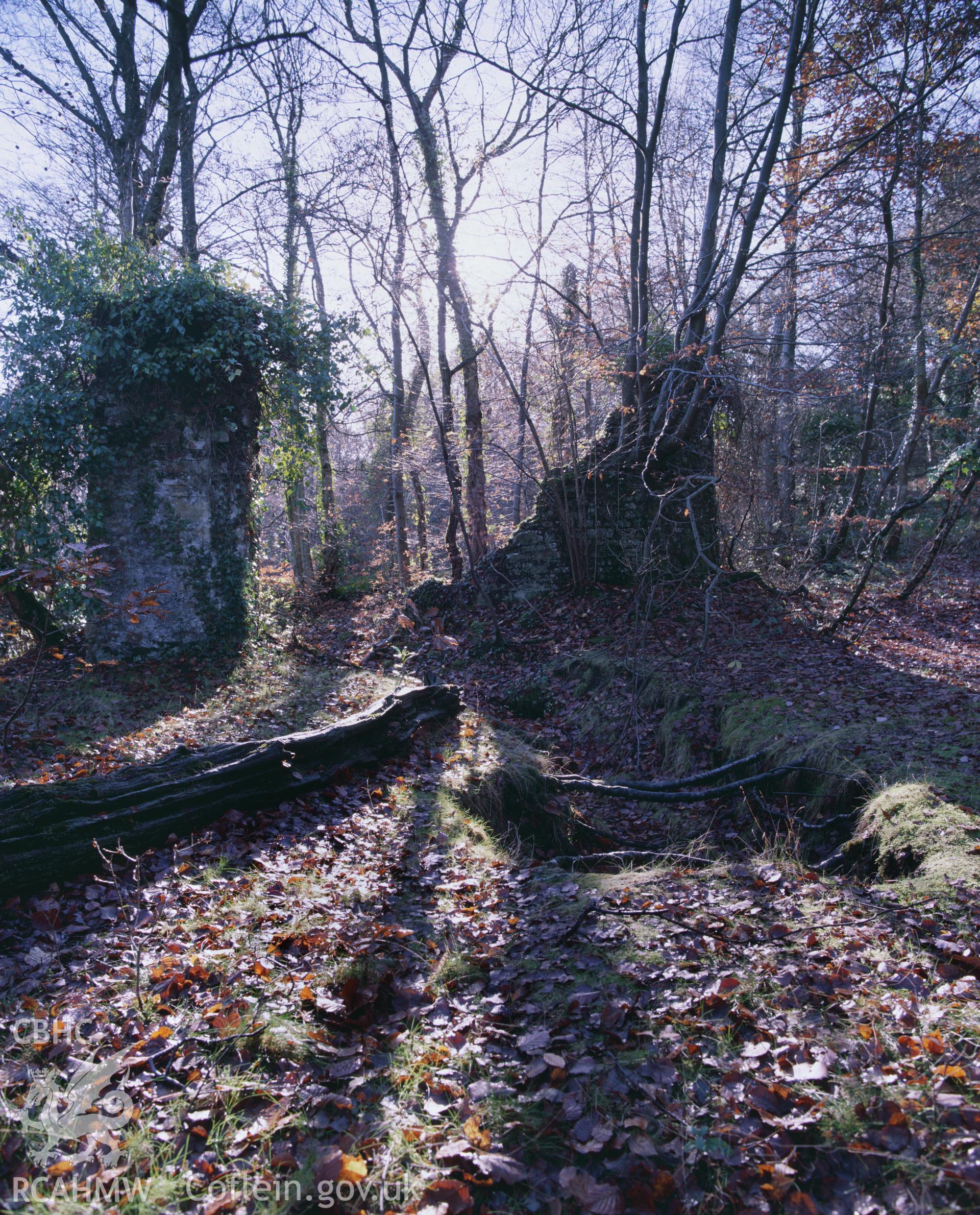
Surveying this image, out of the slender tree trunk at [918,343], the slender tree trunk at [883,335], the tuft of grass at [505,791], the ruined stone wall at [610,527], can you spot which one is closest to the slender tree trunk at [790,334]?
the slender tree trunk at [883,335]

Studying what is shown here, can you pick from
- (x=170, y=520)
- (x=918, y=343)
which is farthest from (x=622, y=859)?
(x=918, y=343)

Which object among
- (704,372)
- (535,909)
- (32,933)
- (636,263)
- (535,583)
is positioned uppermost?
(636,263)

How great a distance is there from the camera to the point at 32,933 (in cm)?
319

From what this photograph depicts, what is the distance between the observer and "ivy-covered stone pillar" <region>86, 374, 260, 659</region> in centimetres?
869

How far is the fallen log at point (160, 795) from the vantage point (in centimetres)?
354

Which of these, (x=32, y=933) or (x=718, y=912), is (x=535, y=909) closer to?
(x=718, y=912)

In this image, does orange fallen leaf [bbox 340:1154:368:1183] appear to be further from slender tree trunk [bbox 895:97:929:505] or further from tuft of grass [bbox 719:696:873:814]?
slender tree trunk [bbox 895:97:929:505]

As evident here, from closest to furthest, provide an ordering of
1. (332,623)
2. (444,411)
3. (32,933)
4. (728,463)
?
1. (32,933)
2. (728,463)
3. (332,623)
4. (444,411)

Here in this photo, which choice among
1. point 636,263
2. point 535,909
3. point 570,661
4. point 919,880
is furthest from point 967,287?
point 535,909

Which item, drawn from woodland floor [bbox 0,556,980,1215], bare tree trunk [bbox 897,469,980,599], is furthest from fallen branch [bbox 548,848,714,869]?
bare tree trunk [bbox 897,469,980,599]

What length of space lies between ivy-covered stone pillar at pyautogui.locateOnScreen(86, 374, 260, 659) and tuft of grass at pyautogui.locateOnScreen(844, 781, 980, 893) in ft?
26.0

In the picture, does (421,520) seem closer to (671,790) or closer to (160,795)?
(671,790)

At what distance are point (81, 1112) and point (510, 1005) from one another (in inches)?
65.2

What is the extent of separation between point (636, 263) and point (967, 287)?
776 cm
